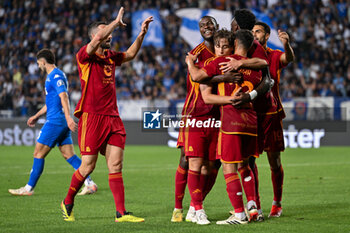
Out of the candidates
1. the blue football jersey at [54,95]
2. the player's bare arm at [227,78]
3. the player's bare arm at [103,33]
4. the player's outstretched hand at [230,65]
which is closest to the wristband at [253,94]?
the player's bare arm at [227,78]

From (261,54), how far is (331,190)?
3812 mm

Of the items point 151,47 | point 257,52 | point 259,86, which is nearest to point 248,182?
point 259,86

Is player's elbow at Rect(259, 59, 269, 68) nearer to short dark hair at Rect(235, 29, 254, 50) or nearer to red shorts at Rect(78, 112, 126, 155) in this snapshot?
short dark hair at Rect(235, 29, 254, 50)

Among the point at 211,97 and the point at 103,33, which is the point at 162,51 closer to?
the point at 103,33

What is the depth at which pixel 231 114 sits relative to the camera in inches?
259

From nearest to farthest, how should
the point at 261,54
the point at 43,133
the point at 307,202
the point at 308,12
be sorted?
1. the point at 261,54
2. the point at 307,202
3. the point at 43,133
4. the point at 308,12

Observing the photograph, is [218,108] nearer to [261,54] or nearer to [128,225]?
[261,54]

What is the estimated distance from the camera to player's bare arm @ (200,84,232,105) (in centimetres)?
654

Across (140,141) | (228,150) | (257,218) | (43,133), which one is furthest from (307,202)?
(140,141)

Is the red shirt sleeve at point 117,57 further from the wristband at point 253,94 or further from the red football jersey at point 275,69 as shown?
the red football jersey at point 275,69

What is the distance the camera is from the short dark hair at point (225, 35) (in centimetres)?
666

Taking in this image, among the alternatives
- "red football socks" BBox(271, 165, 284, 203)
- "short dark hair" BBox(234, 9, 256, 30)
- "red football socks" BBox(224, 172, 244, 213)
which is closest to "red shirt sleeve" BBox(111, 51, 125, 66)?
"short dark hair" BBox(234, 9, 256, 30)

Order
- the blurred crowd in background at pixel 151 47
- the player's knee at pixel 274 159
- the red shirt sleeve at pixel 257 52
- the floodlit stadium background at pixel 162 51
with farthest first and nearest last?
the blurred crowd in background at pixel 151 47
the floodlit stadium background at pixel 162 51
the player's knee at pixel 274 159
the red shirt sleeve at pixel 257 52

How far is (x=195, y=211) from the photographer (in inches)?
270
